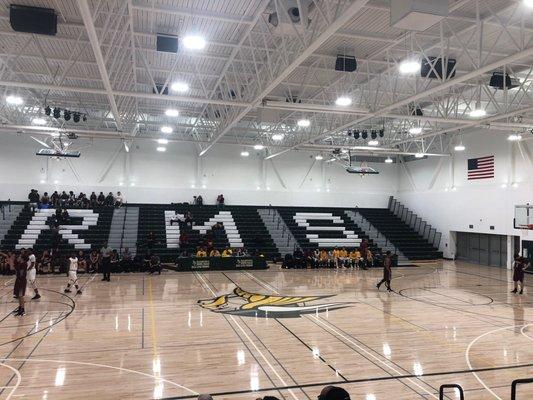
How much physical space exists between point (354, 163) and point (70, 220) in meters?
18.4

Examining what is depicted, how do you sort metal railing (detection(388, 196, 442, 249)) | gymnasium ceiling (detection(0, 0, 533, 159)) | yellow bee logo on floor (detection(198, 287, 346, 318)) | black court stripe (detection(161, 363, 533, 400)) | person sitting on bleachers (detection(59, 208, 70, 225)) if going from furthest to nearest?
metal railing (detection(388, 196, 442, 249)) < person sitting on bleachers (detection(59, 208, 70, 225)) < yellow bee logo on floor (detection(198, 287, 346, 318)) < gymnasium ceiling (detection(0, 0, 533, 159)) < black court stripe (detection(161, 363, 533, 400))

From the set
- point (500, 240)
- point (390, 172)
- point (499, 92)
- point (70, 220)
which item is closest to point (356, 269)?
point (500, 240)

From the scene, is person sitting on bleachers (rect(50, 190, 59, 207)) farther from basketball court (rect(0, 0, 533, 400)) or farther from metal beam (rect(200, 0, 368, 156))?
metal beam (rect(200, 0, 368, 156))

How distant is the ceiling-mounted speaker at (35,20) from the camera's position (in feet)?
32.7

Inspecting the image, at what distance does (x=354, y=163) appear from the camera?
99.5ft

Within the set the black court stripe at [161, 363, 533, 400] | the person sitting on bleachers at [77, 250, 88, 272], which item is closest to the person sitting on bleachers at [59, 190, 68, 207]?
the person sitting on bleachers at [77, 250, 88, 272]

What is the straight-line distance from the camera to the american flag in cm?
2327

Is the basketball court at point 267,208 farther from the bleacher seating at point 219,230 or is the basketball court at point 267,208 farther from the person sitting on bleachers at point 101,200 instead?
the person sitting on bleachers at point 101,200

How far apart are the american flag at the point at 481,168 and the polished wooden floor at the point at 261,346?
10.3 meters

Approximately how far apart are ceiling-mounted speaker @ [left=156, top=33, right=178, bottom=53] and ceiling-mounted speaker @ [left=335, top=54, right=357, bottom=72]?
15.4 feet

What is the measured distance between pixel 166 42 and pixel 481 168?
1922 cm

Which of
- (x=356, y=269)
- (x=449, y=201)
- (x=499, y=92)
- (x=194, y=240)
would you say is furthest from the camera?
(x=449, y=201)

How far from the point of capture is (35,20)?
10.1 metres

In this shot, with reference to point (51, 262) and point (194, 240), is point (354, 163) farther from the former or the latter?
point (51, 262)
